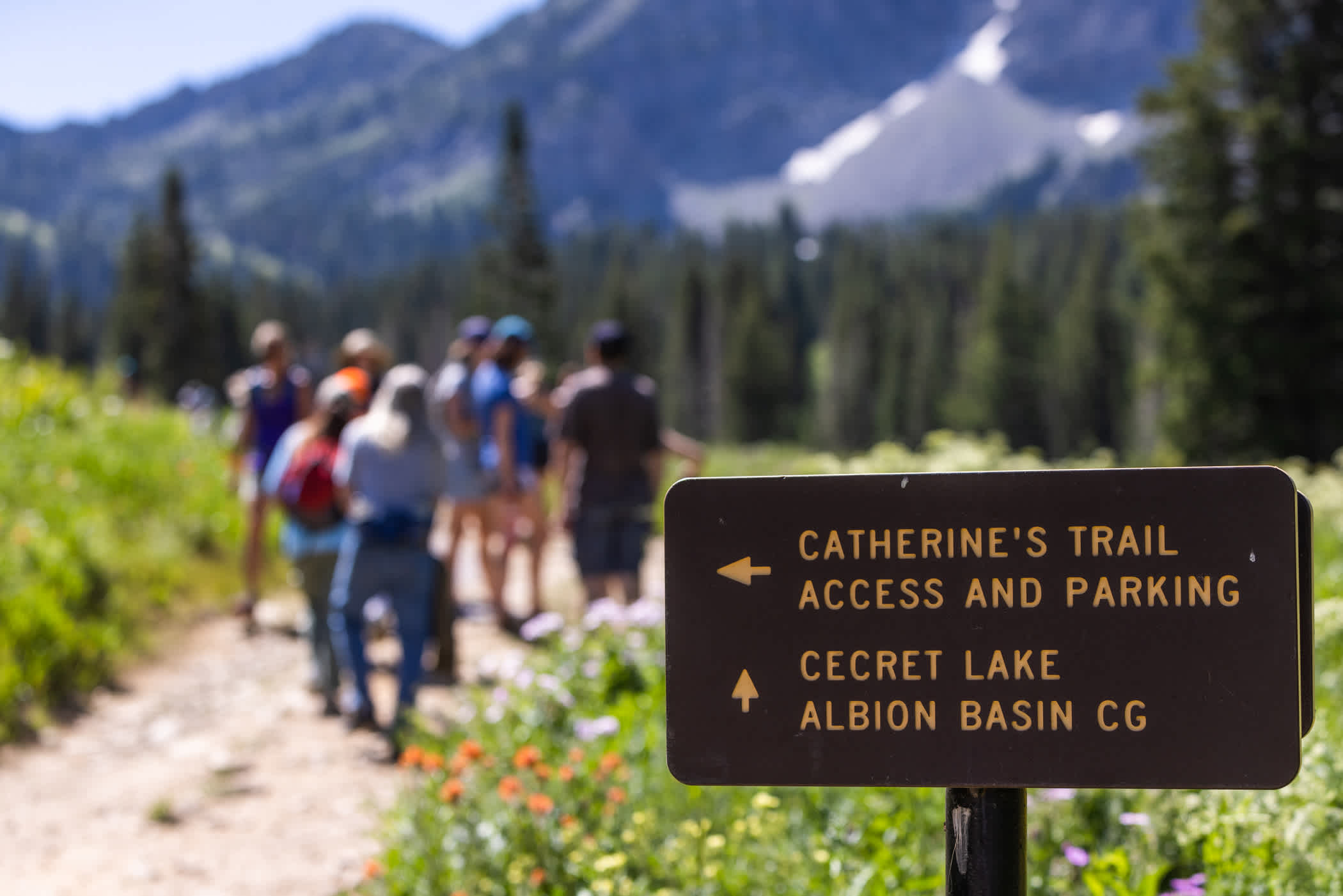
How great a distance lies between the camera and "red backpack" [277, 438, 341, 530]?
6.25m

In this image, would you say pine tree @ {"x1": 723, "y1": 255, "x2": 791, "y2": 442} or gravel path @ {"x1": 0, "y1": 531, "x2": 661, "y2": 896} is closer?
gravel path @ {"x1": 0, "y1": 531, "x2": 661, "y2": 896}

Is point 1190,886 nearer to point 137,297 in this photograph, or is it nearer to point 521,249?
point 521,249

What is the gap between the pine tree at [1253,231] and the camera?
21156 mm

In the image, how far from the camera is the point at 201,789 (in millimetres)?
5234

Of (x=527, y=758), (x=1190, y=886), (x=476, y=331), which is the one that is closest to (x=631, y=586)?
(x=476, y=331)

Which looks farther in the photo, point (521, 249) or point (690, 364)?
point (690, 364)

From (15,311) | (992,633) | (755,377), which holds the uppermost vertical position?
(15,311)

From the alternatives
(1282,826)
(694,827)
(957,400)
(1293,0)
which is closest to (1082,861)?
(1282,826)

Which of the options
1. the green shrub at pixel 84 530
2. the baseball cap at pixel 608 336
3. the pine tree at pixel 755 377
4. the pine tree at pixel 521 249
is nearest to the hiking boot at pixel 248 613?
the green shrub at pixel 84 530

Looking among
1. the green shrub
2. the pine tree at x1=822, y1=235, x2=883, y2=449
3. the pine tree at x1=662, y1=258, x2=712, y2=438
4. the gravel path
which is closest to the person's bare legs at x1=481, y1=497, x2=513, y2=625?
the gravel path

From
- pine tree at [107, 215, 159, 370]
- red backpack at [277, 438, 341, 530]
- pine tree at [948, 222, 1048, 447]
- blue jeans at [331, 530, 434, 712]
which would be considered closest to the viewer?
blue jeans at [331, 530, 434, 712]

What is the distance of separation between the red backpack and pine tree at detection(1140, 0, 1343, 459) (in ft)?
61.3

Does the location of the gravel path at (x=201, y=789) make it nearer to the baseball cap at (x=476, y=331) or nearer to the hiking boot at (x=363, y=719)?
the hiking boot at (x=363, y=719)

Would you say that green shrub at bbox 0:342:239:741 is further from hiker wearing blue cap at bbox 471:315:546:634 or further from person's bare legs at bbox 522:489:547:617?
person's bare legs at bbox 522:489:547:617
